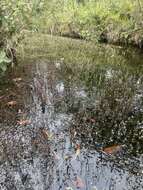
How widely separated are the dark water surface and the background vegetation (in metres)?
1.59

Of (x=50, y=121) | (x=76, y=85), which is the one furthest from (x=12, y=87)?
(x=50, y=121)

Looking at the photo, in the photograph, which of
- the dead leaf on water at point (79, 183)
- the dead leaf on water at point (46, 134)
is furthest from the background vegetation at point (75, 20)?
the dead leaf on water at point (79, 183)

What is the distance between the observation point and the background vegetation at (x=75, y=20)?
12.9m

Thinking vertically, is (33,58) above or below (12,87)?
below

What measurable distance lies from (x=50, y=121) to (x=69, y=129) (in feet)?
2.02

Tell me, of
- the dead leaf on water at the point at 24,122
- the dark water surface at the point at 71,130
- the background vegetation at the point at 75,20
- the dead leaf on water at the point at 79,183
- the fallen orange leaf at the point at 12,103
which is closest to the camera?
the dead leaf on water at the point at 79,183

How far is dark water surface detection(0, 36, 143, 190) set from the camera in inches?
241

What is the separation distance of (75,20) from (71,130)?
19754 millimetres

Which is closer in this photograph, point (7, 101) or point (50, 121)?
point (50, 121)

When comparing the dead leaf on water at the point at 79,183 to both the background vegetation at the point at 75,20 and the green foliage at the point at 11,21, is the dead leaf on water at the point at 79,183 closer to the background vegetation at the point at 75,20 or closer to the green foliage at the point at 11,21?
the background vegetation at the point at 75,20

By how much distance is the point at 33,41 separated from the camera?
74.3 ft

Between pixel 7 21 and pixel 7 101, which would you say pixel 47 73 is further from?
pixel 7 101

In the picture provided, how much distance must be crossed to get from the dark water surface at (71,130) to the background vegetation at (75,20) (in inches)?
62.6

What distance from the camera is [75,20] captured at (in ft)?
87.7
